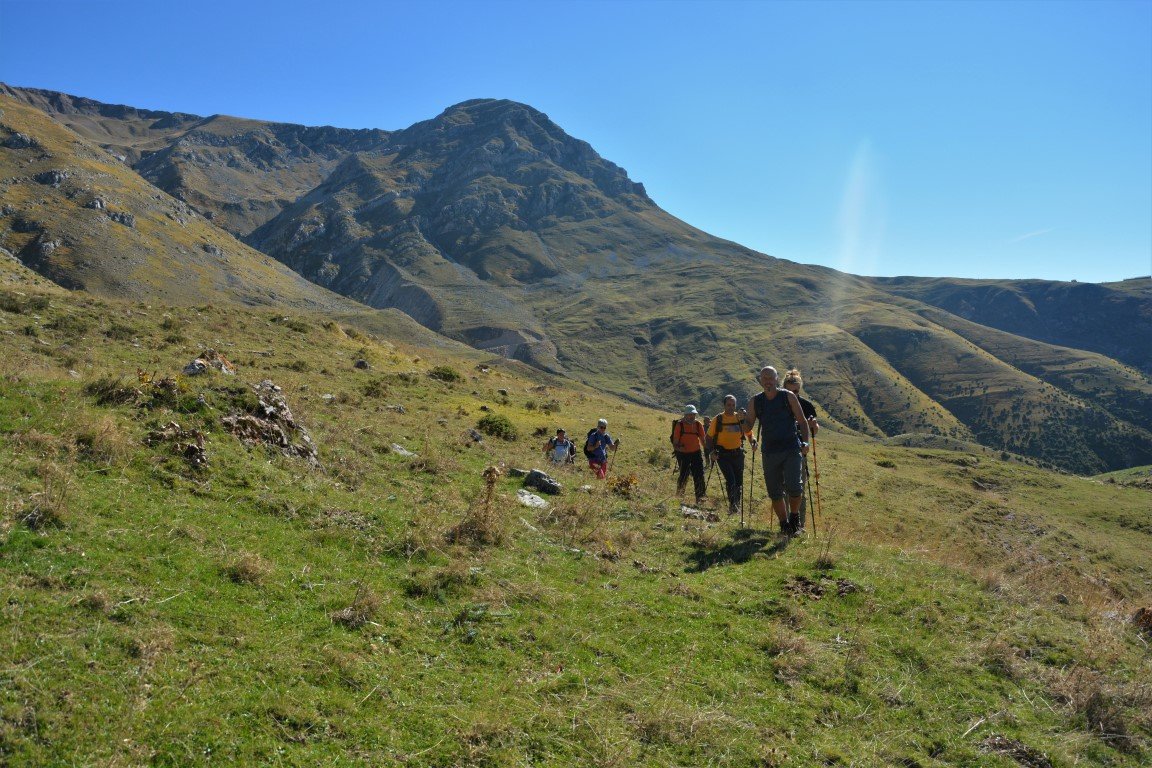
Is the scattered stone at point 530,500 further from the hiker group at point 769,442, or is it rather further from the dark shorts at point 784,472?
the dark shorts at point 784,472

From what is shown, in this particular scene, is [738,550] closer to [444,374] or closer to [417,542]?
[417,542]

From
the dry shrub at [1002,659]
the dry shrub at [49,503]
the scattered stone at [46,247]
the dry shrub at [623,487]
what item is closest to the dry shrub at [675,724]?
the dry shrub at [1002,659]

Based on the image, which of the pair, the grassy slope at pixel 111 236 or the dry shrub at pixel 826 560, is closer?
the dry shrub at pixel 826 560

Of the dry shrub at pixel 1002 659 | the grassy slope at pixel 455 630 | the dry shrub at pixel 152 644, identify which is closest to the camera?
the grassy slope at pixel 455 630

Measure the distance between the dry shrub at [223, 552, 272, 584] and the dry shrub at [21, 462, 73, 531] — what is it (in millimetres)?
1798

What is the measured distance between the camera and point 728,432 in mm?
13992

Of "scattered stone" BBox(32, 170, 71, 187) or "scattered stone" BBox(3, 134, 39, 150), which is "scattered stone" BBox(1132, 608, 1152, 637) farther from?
"scattered stone" BBox(3, 134, 39, 150)

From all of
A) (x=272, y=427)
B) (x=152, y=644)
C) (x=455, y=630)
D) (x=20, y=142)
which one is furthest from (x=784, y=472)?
(x=20, y=142)

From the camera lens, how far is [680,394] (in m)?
153

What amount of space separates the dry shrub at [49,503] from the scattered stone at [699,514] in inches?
397

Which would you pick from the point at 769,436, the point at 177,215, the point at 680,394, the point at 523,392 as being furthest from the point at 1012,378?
the point at 177,215

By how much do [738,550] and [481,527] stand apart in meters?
4.45

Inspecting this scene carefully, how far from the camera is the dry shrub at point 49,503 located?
6.04 m

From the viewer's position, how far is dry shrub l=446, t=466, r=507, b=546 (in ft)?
28.2
